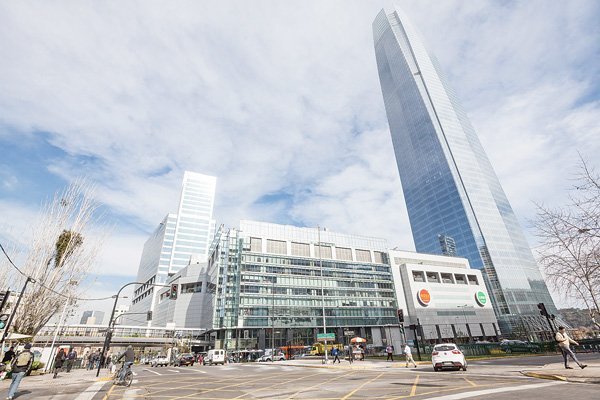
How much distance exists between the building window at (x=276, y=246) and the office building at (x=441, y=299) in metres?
32.4

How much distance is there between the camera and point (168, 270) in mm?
119125

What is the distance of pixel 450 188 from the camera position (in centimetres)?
11006

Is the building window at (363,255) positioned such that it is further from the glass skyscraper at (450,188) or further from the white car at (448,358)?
the white car at (448,358)

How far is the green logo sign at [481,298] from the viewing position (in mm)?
82188

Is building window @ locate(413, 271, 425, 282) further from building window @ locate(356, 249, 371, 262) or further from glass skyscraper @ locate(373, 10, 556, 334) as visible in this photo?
glass skyscraper @ locate(373, 10, 556, 334)

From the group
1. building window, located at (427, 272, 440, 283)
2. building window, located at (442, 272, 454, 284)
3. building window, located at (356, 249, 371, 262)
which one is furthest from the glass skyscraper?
building window, located at (356, 249, 371, 262)

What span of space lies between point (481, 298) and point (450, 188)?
4348 centimetres

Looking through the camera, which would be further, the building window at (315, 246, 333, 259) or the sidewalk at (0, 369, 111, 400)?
the building window at (315, 246, 333, 259)

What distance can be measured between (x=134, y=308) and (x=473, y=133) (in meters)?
181

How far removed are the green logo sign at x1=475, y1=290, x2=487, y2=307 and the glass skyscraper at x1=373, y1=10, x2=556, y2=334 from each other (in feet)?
42.5

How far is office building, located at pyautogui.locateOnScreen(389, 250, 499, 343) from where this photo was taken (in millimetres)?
73312

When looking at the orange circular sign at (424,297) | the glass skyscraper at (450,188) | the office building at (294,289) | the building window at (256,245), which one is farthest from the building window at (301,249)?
the glass skyscraper at (450,188)

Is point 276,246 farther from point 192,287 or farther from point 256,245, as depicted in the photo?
point 192,287

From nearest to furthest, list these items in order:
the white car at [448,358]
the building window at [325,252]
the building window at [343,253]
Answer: the white car at [448,358], the building window at [325,252], the building window at [343,253]
